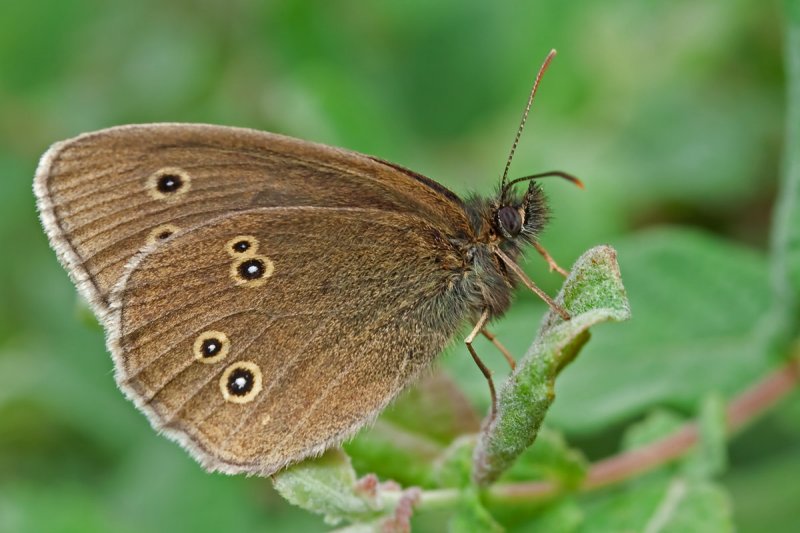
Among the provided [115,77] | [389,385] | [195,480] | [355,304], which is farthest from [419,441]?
[115,77]

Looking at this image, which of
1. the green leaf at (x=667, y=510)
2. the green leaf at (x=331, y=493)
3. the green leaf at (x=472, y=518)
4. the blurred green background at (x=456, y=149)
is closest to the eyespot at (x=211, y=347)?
the green leaf at (x=331, y=493)

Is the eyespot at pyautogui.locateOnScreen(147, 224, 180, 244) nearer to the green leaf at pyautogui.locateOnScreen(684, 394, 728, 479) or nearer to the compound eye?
the compound eye

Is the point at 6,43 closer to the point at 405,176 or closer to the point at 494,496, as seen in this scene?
the point at 405,176

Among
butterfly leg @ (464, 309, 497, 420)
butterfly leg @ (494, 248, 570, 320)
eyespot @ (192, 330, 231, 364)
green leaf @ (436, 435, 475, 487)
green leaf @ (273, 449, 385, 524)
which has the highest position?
eyespot @ (192, 330, 231, 364)

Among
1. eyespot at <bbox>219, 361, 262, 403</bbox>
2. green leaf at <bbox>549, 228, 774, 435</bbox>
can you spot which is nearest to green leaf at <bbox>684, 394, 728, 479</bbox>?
green leaf at <bbox>549, 228, 774, 435</bbox>

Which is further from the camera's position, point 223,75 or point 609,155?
point 223,75

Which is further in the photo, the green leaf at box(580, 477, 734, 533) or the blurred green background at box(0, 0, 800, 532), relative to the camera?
the blurred green background at box(0, 0, 800, 532)

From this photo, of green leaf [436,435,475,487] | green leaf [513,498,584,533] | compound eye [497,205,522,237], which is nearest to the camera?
green leaf [436,435,475,487]
